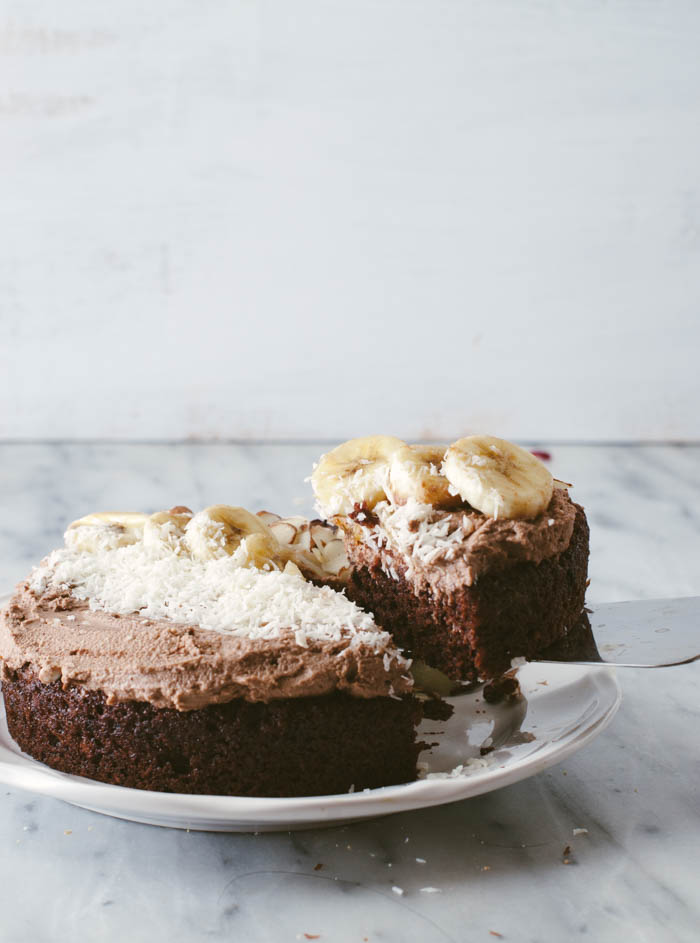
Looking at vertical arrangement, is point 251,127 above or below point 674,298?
above

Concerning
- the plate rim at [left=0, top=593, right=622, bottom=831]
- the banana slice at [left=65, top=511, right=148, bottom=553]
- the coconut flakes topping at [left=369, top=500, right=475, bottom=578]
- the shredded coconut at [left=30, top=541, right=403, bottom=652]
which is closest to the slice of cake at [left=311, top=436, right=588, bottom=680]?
the coconut flakes topping at [left=369, top=500, right=475, bottom=578]

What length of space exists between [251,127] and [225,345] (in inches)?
37.5

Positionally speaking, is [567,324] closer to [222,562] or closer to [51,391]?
[51,391]

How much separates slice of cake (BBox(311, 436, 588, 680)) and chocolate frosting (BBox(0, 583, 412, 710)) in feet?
0.55

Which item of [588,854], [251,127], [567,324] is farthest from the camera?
[567,324]

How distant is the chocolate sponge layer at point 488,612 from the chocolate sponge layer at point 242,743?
0.16 m

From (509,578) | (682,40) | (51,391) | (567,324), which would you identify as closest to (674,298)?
(567,324)

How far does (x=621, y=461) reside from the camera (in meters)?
4.67

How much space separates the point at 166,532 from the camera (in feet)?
7.43

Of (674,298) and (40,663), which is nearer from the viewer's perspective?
(40,663)

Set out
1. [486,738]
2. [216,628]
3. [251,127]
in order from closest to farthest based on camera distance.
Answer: [216,628] → [486,738] → [251,127]

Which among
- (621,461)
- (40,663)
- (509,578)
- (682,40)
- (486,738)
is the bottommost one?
(621,461)

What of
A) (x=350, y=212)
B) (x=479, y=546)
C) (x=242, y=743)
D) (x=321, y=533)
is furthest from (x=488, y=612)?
(x=350, y=212)

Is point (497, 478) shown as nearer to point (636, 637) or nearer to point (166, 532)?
point (636, 637)
